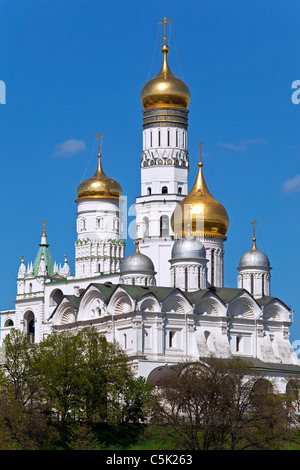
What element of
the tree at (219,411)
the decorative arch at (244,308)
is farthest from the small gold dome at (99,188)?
the tree at (219,411)

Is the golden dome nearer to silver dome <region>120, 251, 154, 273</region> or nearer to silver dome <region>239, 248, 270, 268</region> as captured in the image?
silver dome <region>239, 248, 270, 268</region>

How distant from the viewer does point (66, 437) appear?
58.7 metres

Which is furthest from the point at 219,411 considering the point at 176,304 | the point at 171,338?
the point at 176,304

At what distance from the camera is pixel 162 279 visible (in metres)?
74.2

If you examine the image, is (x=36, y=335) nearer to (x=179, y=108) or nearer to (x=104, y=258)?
(x=104, y=258)

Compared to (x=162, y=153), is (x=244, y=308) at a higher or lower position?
lower

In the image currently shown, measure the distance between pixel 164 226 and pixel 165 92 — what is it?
6.42 metres

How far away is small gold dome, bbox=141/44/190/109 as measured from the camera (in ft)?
247

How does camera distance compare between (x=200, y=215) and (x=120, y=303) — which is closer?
(x=120, y=303)

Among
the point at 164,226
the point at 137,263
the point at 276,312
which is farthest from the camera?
the point at 164,226

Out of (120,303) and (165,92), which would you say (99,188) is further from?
(120,303)

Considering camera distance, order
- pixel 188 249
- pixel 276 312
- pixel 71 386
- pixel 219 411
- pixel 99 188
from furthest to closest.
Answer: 1. pixel 99 188
2. pixel 276 312
3. pixel 188 249
4. pixel 71 386
5. pixel 219 411
